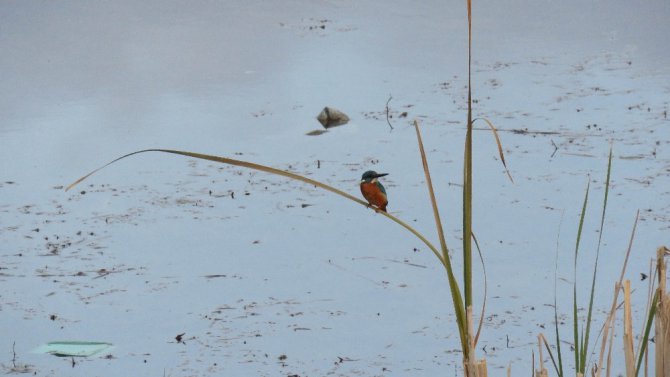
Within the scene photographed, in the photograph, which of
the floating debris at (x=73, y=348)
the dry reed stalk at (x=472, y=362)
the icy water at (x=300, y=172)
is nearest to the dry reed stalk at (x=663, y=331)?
the dry reed stalk at (x=472, y=362)

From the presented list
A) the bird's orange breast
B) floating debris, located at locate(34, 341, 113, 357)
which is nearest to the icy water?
floating debris, located at locate(34, 341, 113, 357)

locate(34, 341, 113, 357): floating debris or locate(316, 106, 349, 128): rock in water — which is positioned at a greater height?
locate(316, 106, 349, 128): rock in water

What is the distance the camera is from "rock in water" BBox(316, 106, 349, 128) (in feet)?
17.4

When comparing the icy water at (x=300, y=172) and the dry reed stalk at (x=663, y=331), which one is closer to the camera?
the dry reed stalk at (x=663, y=331)

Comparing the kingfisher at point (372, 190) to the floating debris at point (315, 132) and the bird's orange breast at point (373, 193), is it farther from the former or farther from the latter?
the floating debris at point (315, 132)

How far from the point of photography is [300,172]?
4.61 meters

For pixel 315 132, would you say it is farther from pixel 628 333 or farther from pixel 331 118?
pixel 628 333

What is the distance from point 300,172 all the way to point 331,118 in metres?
0.77

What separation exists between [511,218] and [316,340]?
126 centimetres

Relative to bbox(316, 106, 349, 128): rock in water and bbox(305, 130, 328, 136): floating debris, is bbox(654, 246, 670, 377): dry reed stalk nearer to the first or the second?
bbox(305, 130, 328, 136): floating debris

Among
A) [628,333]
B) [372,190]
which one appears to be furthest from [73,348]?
[628,333]

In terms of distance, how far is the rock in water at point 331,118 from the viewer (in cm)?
530

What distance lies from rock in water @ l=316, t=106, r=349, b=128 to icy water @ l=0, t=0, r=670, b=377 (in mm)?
90

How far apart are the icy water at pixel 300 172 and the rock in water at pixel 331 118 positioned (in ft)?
0.29
